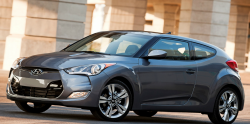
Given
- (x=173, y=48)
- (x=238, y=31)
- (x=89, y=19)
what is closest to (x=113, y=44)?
(x=173, y=48)

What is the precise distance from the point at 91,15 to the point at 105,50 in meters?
40.8

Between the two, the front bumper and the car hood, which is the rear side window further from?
the front bumper

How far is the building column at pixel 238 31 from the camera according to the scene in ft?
149

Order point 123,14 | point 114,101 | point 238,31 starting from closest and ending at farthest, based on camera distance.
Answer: point 114,101 < point 123,14 < point 238,31

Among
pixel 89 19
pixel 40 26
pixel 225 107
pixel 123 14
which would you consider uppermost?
pixel 89 19

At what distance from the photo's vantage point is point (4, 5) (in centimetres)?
3070

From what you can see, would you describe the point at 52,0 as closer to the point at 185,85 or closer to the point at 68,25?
the point at 68,25

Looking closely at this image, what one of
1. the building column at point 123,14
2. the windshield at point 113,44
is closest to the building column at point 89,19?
the building column at point 123,14

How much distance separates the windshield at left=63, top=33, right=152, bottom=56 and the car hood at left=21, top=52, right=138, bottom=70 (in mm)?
269

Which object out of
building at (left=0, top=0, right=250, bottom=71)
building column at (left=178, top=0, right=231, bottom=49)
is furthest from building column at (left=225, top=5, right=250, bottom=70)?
building column at (left=178, top=0, right=231, bottom=49)

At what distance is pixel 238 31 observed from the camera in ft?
151

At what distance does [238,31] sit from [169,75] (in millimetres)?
38565

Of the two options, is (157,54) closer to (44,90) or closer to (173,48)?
(173,48)

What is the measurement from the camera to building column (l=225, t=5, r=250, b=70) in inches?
1793
